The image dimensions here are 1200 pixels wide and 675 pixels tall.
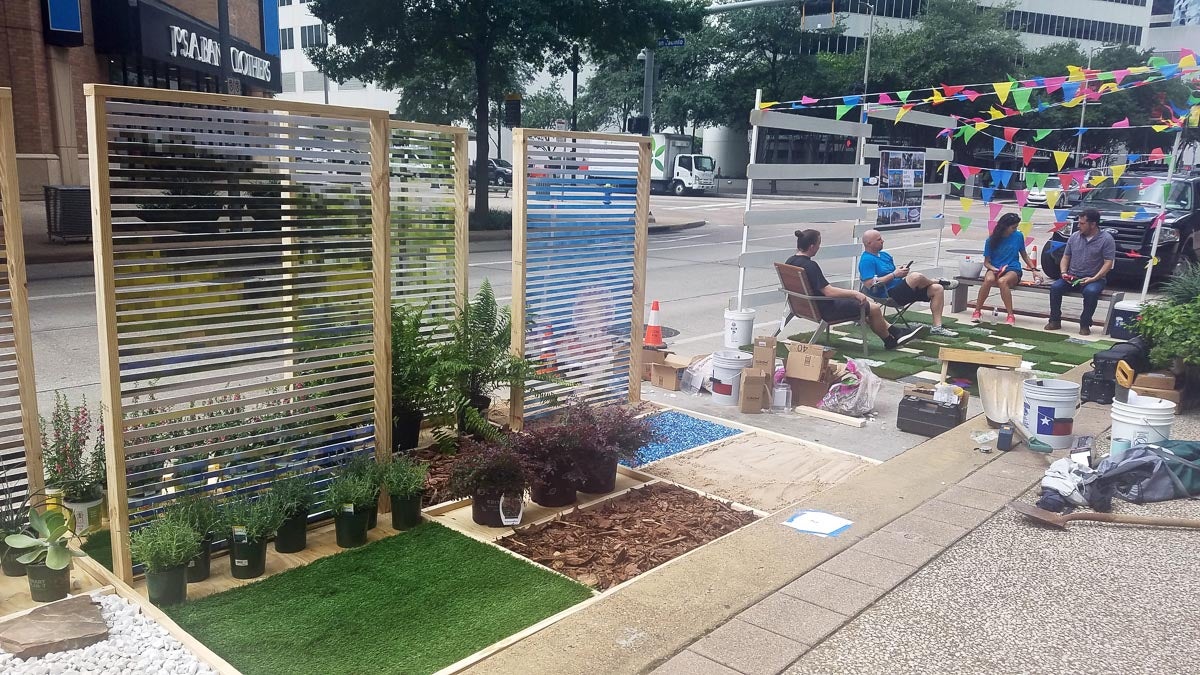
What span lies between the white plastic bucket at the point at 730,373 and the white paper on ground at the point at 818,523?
2632mm

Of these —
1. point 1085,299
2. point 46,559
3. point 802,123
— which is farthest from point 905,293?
point 46,559

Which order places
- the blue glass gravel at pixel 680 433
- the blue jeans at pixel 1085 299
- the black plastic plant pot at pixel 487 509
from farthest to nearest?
1. the blue jeans at pixel 1085 299
2. the blue glass gravel at pixel 680 433
3. the black plastic plant pot at pixel 487 509

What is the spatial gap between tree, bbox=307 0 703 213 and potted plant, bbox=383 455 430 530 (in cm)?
1745

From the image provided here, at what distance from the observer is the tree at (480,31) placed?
818 inches

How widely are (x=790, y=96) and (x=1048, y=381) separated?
47.8 metres

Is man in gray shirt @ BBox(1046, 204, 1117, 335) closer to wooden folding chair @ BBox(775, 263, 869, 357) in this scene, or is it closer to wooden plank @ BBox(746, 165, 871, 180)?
wooden plank @ BBox(746, 165, 871, 180)

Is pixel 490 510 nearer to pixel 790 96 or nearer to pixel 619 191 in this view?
pixel 619 191

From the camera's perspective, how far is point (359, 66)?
74.3 ft

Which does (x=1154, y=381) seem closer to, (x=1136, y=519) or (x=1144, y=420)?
(x=1144, y=420)

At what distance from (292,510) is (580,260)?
302cm

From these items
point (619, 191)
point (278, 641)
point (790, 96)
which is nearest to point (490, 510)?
point (278, 641)

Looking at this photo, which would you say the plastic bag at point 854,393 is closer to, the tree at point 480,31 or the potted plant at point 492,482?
the potted plant at point 492,482

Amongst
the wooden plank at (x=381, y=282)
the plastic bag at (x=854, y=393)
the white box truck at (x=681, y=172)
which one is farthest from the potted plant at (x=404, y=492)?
the white box truck at (x=681, y=172)

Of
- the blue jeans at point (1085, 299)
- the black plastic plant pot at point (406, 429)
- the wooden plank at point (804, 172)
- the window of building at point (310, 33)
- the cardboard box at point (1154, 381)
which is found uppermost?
the window of building at point (310, 33)
